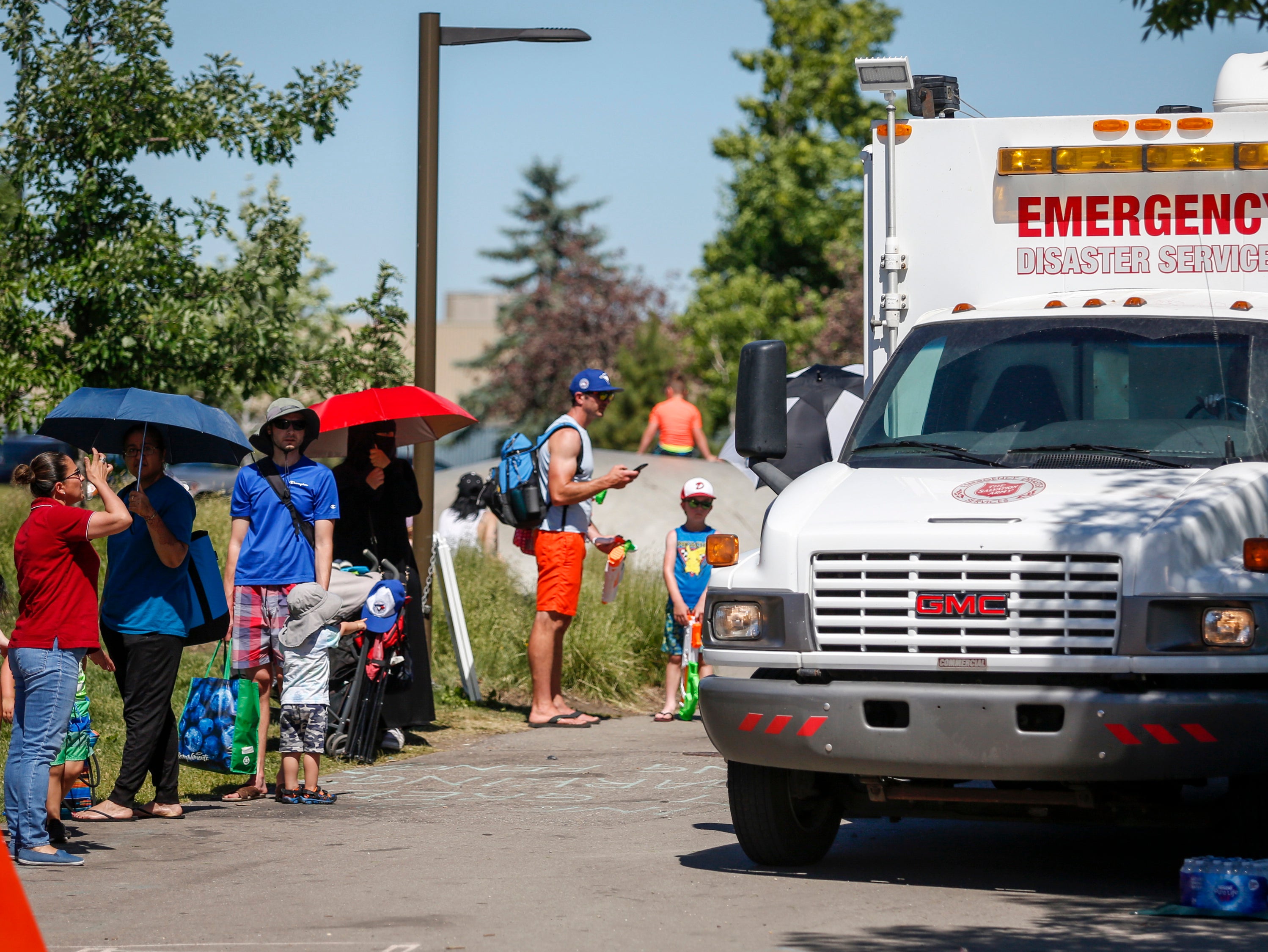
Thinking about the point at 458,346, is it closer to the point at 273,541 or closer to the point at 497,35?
the point at 497,35

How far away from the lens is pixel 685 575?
1166 cm

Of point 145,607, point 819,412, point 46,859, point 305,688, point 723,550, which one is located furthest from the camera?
point 819,412

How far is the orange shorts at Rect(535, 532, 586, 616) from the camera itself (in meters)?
11.3

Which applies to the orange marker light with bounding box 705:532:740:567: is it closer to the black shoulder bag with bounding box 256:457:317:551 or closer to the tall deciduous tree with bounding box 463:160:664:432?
the black shoulder bag with bounding box 256:457:317:551

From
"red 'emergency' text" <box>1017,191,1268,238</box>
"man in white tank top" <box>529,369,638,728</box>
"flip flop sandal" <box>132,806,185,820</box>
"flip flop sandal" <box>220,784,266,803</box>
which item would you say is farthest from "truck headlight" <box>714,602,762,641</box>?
"man in white tank top" <box>529,369,638,728</box>

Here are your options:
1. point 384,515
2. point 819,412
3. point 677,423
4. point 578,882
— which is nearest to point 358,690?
point 384,515

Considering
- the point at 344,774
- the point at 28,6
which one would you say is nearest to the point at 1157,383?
the point at 344,774

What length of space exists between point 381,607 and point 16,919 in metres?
5.02

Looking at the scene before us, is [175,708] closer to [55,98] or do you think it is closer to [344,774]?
[344,774]

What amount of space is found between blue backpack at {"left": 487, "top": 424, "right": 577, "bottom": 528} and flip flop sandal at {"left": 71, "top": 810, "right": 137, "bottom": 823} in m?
3.92

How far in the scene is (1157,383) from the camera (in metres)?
6.92

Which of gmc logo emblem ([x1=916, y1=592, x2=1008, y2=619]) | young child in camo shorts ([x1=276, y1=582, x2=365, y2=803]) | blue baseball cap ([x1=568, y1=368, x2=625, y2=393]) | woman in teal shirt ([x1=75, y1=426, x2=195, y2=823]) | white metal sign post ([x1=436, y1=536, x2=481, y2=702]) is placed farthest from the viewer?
white metal sign post ([x1=436, y1=536, x2=481, y2=702])

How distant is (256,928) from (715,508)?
11.2 meters

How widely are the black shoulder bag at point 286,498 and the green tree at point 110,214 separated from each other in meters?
4.32
